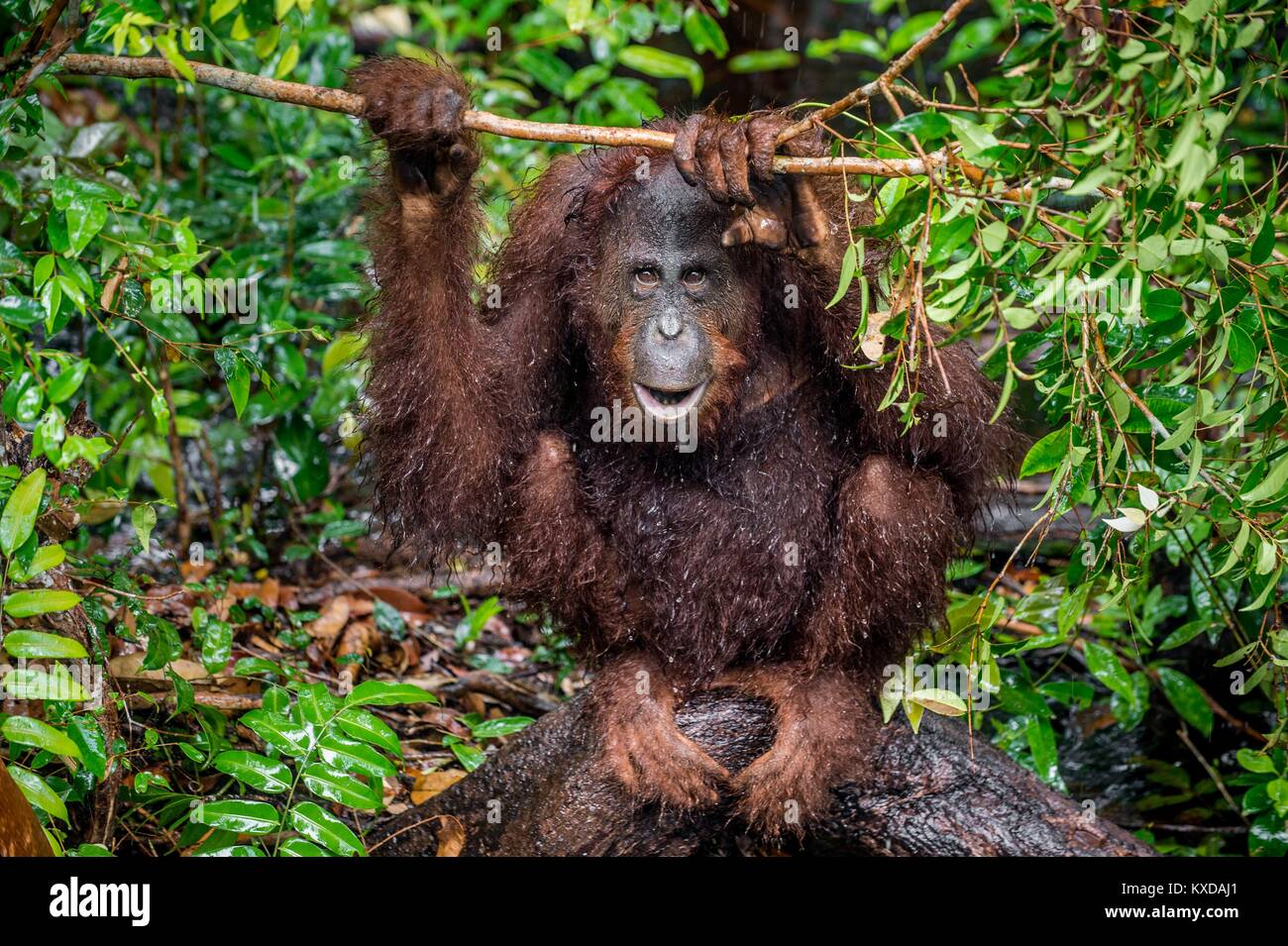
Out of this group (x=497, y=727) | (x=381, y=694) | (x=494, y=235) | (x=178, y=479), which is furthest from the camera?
(x=494, y=235)

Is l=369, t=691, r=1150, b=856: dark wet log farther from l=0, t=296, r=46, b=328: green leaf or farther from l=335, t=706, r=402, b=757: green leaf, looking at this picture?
l=0, t=296, r=46, b=328: green leaf

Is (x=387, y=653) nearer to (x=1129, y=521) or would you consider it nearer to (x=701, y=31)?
(x=701, y=31)

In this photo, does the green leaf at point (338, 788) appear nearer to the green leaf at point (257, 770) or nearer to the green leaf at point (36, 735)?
the green leaf at point (257, 770)

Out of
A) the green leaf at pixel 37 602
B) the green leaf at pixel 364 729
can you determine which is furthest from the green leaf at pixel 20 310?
the green leaf at pixel 364 729

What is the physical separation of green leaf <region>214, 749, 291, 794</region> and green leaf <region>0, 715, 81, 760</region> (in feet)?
1.46

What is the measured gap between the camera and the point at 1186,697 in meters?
4.82

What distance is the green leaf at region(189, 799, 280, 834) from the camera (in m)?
3.30

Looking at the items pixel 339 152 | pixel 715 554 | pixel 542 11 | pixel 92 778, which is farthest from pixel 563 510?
pixel 542 11

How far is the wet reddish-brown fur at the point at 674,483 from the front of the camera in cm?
370

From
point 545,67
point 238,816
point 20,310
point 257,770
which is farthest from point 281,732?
point 545,67

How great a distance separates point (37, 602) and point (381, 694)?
886 millimetres

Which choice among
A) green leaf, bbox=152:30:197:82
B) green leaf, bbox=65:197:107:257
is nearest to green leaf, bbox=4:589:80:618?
green leaf, bbox=65:197:107:257

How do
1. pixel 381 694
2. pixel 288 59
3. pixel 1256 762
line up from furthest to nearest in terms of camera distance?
1. pixel 288 59
2. pixel 1256 762
3. pixel 381 694
